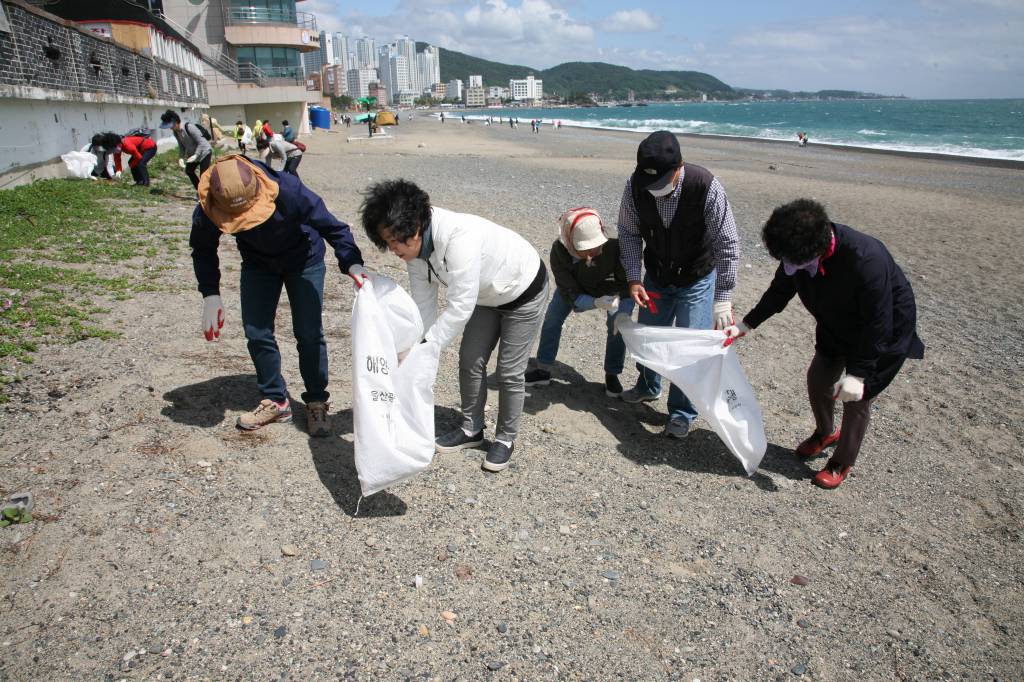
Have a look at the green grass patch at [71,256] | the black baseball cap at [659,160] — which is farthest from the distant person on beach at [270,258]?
the black baseball cap at [659,160]

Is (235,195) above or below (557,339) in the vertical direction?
above

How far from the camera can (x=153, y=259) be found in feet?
22.7

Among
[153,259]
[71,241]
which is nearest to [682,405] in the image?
[153,259]

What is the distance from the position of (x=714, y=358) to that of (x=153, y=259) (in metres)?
6.19

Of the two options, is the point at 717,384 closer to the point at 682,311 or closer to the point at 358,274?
the point at 682,311

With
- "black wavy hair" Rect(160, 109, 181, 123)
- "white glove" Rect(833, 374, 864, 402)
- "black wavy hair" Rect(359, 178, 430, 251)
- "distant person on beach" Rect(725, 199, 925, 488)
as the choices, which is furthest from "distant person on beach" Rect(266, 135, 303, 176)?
"white glove" Rect(833, 374, 864, 402)

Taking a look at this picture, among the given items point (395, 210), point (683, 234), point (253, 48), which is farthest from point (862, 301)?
point (253, 48)

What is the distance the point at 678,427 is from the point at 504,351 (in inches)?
55.8

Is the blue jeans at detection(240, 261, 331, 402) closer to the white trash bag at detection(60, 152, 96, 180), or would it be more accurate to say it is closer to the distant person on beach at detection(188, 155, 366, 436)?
the distant person on beach at detection(188, 155, 366, 436)

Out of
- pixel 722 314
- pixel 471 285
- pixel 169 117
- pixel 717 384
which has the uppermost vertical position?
pixel 169 117

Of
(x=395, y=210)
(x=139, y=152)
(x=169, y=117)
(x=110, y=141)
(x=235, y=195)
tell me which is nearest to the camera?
(x=395, y=210)

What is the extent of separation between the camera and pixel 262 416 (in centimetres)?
367

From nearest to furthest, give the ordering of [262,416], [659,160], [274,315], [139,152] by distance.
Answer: [659,160]
[274,315]
[262,416]
[139,152]

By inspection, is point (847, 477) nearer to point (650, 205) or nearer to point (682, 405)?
point (682, 405)
